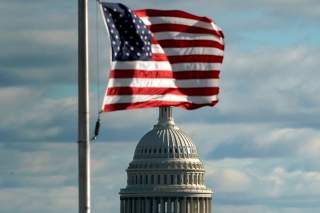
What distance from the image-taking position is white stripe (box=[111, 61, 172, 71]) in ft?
213

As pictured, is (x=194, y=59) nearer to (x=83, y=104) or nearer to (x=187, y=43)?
(x=187, y=43)

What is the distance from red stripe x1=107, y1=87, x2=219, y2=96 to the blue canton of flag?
102 cm

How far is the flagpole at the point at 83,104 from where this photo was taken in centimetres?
6281

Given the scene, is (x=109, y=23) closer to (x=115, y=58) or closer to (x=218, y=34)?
(x=115, y=58)

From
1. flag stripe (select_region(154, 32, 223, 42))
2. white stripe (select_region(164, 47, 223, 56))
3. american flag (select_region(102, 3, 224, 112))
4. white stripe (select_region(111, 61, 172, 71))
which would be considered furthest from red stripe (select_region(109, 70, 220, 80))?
flag stripe (select_region(154, 32, 223, 42))

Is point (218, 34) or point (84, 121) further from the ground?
point (218, 34)

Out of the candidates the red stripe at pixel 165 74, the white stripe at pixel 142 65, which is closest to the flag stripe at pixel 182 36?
the white stripe at pixel 142 65

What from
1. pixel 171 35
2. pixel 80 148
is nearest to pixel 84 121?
pixel 80 148

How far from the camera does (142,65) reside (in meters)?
65.7

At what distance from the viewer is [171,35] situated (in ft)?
220

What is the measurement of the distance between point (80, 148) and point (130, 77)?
11.0ft

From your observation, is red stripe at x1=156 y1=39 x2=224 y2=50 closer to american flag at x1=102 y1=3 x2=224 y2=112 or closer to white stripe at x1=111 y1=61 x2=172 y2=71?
american flag at x1=102 y1=3 x2=224 y2=112

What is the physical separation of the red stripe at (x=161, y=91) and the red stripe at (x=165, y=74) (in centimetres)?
42

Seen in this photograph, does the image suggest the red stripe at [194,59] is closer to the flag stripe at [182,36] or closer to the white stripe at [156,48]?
the white stripe at [156,48]
